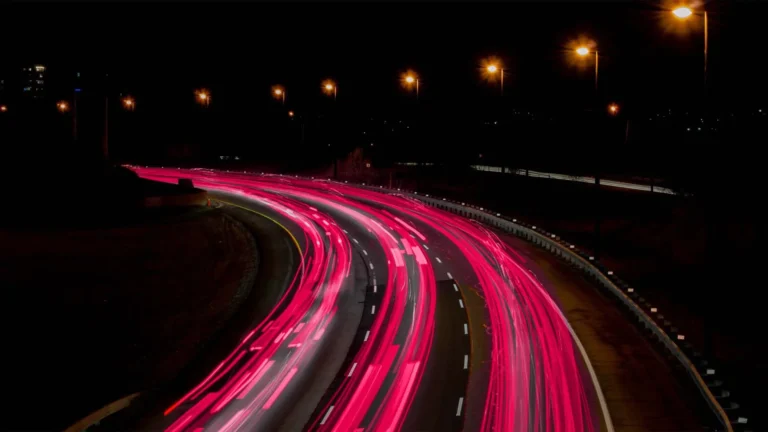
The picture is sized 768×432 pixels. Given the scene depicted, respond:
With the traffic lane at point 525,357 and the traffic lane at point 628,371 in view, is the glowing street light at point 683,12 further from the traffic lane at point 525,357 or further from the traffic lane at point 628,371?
the traffic lane at point 525,357

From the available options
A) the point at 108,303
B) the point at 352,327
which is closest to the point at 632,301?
the point at 352,327

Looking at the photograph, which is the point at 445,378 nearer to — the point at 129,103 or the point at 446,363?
the point at 446,363

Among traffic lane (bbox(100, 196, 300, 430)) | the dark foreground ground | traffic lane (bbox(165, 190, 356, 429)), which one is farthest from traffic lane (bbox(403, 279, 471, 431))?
the dark foreground ground

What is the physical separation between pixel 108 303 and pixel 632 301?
20.7 metres

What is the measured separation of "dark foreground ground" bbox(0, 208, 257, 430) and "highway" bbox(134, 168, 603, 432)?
3132mm

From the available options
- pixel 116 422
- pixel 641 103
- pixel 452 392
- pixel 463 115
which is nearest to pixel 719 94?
pixel 641 103

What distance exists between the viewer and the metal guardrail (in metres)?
15.4

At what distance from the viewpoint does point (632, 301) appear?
917 inches

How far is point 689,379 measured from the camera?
17.3 meters

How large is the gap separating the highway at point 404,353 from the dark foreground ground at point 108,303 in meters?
3.13

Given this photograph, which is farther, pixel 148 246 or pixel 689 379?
pixel 148 246

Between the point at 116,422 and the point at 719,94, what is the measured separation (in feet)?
218

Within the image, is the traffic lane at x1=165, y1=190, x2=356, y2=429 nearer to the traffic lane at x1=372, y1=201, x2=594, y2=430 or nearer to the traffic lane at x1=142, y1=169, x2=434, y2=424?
the traffic lane at x1=142, y1=169, x2=434, y2=424

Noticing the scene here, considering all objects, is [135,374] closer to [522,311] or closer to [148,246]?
[522,311]
